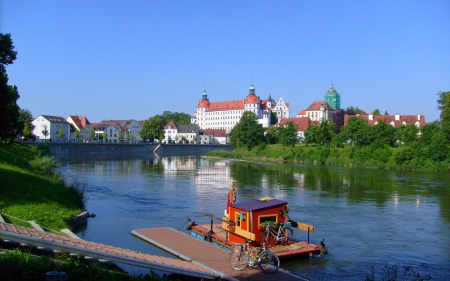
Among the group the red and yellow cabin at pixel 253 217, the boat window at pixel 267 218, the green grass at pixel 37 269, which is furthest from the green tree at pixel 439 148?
the green grass at pixel 37 269

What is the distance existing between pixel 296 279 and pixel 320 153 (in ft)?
221

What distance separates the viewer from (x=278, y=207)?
659 inches

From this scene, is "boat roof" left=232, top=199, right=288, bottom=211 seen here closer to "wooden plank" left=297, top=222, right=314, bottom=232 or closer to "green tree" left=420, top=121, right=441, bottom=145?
"wooden plank" left=297, top=222, right=314, bottom=232

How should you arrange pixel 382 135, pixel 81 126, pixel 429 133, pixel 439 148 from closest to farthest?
pixel 439 148
pixel 429 133
pixel 382 135
pixel 81 126

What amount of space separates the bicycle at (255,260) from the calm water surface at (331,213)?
5.86ft

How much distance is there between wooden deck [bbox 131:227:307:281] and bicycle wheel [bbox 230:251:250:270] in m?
0.13

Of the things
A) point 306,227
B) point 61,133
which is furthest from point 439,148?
point 61,133

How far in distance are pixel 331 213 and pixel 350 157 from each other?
171 ft

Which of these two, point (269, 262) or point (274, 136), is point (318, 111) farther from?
point (269, 262)

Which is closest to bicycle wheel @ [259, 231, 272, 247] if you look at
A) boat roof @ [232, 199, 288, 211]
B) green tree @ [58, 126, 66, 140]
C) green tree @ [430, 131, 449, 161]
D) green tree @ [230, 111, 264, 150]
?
boat roof @ [232, 199, 288, 211]

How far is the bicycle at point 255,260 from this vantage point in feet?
43.9

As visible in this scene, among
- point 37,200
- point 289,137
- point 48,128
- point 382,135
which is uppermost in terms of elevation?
point 48,128

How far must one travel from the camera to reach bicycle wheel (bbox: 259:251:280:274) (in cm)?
1331

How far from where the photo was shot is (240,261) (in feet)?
44.3
